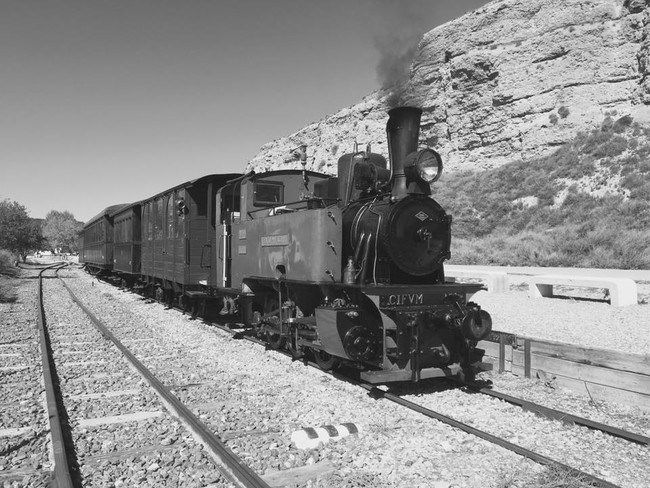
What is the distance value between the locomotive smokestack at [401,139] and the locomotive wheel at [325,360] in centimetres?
233

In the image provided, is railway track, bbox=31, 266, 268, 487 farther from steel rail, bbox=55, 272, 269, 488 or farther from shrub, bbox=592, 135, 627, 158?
shrub, bbox=592, 135, 627, 158

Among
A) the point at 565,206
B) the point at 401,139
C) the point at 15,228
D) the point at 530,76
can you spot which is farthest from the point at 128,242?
the point at 530,76

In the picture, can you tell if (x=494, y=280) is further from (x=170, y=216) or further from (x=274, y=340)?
(x=170, y=216)

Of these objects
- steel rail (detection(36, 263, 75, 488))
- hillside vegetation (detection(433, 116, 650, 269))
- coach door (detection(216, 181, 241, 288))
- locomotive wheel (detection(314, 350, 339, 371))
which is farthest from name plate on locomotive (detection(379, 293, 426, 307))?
hillside vegetation (detection(433, 116, 650, 269))

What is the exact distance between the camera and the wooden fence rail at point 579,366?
5.36 m

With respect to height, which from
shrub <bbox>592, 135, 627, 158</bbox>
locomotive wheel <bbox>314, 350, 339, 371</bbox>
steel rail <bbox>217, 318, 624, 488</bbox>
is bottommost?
steel rail <bbox>217, 318, 624, 488</bbox>

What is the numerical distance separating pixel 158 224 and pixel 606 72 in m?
38.1

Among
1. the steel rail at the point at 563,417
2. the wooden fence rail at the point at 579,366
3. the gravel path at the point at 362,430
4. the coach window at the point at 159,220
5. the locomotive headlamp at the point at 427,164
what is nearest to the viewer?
the gravel path at the point at 362,430

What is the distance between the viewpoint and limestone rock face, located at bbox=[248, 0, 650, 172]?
38250 mm

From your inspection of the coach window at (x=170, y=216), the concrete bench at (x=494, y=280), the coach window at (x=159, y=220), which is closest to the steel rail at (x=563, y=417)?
the coach window at (x=170, y=216)

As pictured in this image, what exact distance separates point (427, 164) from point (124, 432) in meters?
4.36

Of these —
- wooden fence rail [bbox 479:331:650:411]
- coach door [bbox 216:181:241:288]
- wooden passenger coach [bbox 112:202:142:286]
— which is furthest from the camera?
wooden passenger coach [bbox 112:202:142:286]

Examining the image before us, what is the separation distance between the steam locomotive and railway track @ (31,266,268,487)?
196 centimetres

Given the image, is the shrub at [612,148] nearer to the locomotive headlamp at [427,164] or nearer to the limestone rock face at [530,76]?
the limestone rock face at [530,76]
